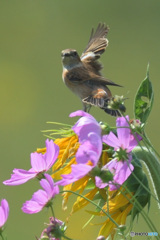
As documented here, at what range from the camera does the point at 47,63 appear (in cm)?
664

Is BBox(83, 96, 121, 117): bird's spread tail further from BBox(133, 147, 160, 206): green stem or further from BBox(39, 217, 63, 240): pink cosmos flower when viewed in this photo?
BBox(39, 217, 63, 240): pink cosmos flower

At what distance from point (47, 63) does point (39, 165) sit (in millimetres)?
5712

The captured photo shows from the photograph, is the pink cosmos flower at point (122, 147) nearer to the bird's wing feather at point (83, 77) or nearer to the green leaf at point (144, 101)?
the green leaf at point (144, 101)

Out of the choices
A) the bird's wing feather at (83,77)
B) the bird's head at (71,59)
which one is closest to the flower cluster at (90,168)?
Result: the bird's wing feather at (83,77)

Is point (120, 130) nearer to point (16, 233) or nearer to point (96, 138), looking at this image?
point (96, 138)

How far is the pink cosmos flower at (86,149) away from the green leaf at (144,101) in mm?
150

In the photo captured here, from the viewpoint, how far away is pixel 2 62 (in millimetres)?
6434

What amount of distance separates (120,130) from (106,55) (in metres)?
5.21

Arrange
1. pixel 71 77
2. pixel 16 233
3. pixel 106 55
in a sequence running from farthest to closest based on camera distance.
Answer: pixel 106 55
pixel 16 233
pixel 71 77

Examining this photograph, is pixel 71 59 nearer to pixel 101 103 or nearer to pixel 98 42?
pixel 98 42

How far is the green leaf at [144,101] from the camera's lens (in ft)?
3.48

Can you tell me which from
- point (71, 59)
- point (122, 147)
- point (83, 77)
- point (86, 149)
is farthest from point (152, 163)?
point (71, 59)

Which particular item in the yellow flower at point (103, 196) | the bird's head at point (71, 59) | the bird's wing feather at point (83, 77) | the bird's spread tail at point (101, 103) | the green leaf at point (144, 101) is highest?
the bird's head at point (71, 59)

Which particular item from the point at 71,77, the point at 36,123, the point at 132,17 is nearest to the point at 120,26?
the point at 132,17
